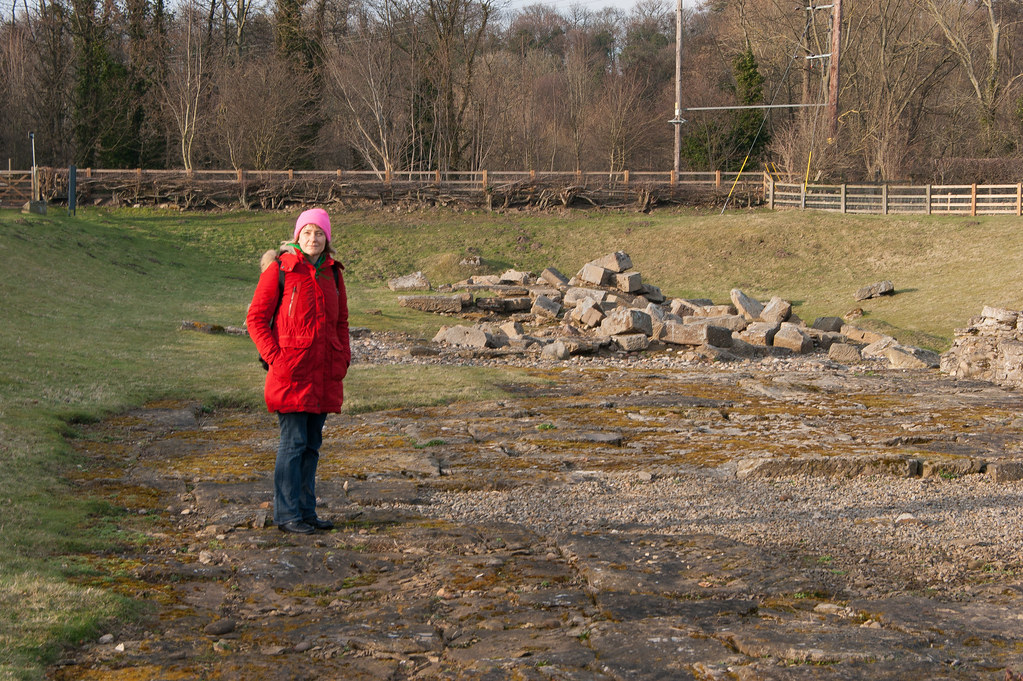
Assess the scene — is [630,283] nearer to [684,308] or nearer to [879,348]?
[684,308]

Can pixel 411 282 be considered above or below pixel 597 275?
below

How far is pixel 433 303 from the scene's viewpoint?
2398cm

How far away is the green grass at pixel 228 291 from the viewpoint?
6492 mm

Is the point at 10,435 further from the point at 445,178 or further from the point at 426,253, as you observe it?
the point at 445,178

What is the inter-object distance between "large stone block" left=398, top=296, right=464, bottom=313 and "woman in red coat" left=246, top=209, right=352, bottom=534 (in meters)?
16.9

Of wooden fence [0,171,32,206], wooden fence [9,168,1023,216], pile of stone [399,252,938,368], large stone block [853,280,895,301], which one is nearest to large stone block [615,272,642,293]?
pile of stone [399,252,938,368]

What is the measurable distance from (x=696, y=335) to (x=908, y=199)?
793 inches

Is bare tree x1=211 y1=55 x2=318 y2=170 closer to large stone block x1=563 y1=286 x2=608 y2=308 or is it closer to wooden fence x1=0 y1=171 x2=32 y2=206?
wooden fence x1=0 y1=171 x2=32 y2=206

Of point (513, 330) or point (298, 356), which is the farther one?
point (513, 330)

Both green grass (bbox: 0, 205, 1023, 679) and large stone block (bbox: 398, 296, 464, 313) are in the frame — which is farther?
large stone block (bbox: 398, 296, 464, 313)

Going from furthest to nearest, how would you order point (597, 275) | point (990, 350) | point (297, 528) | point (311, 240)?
point (597, 275) → point (990, 350) → point (311, 240) → point (297, 528)

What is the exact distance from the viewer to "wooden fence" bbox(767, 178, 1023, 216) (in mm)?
33094

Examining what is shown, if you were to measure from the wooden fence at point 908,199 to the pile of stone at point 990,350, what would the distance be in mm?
19421

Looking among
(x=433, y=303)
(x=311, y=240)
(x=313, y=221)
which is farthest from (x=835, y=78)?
(x=311, y=240)
